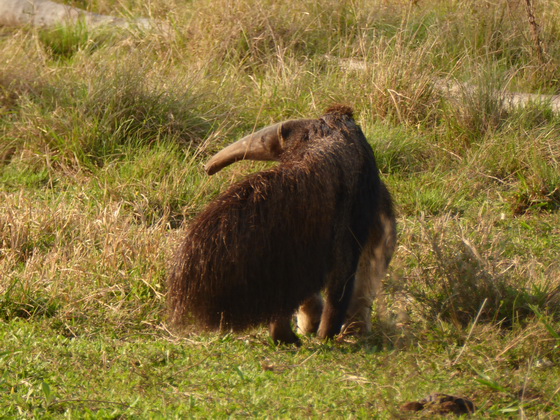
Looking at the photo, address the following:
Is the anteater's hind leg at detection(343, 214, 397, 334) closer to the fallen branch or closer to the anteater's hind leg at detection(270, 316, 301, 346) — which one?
the anteater's hind leg at detection(270, 316, 301, 346)

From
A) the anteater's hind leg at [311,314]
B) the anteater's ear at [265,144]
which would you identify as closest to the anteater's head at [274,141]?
the anteater's ear at [265,144]

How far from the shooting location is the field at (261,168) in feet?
12.7

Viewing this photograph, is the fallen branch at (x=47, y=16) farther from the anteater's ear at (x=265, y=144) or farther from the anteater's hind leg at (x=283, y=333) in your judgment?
the anteater's hind leg at (x=283, y=333)

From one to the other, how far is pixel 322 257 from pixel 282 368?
21.8 inches

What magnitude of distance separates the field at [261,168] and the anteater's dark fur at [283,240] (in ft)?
0.92

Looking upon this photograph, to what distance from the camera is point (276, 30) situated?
9.31m

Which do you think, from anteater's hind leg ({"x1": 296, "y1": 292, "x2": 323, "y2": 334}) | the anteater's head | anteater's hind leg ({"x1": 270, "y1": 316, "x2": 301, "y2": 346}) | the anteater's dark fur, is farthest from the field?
the anteater's head

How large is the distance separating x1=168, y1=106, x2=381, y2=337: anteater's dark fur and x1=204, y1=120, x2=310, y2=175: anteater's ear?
0.43ft

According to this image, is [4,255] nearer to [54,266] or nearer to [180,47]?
[54,266]

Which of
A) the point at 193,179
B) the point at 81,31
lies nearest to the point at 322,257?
the point at 193,179

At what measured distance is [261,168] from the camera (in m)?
6.89

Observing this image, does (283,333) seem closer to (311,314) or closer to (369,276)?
(311,314)

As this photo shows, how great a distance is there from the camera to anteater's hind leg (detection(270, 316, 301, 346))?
436 cm

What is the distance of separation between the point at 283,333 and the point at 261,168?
266cm
